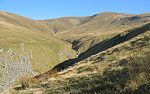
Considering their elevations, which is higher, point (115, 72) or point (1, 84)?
point (115, 72)

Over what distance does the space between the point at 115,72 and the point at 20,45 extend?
9256 cm

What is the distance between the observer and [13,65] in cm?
8525

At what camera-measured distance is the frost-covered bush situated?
2876 inches

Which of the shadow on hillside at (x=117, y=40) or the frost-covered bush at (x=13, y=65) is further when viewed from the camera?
the frost-covered bush at (x=13, y=65)

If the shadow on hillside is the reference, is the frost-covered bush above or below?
below

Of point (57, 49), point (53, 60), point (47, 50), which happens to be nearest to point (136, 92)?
point (53, 60)

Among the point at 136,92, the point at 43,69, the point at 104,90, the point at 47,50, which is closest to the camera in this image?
the point at 136,92

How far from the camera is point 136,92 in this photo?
1329cm

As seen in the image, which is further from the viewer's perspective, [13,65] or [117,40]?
[13,65]

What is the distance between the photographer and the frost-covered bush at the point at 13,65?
2876 inches

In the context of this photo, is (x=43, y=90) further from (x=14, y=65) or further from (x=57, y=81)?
(x=14, y=65)

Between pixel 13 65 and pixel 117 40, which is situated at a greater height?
pixel 117 40

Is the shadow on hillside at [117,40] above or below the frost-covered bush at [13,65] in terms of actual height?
above

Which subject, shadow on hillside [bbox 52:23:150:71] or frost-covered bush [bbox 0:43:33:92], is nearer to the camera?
Answer: shadow on hillside [bbox 52:23:150:71]
